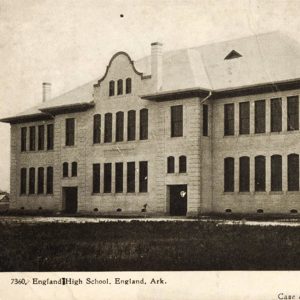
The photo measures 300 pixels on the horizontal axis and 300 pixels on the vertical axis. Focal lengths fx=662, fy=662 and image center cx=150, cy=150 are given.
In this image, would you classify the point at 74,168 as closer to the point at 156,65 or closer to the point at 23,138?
the point at 23,138

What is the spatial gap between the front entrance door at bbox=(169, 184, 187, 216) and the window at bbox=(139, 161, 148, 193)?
4.57 ft

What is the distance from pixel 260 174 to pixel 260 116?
237cm

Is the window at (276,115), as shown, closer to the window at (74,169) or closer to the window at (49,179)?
the window at (74,169)

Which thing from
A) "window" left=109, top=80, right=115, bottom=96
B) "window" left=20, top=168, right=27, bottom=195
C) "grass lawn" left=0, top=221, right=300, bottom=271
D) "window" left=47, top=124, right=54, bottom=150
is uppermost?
"window" left=109, top=80, right=115, bottom=96

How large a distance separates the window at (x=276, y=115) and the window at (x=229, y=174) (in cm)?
246

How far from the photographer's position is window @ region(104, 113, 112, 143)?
31.4 meters

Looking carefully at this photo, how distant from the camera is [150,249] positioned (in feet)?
43.5

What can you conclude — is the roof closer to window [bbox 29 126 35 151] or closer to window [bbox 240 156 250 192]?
window [bbox 240 156 250 192]

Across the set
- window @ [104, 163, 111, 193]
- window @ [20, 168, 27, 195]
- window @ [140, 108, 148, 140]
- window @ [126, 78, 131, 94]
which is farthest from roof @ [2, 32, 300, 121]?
window @ [20, 168, 27, 195]

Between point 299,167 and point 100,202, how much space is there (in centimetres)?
1022

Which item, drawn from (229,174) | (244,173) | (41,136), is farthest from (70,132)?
(244,173)

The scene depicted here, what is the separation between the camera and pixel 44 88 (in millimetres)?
34344

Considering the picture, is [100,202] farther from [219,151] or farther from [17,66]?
[17,66]

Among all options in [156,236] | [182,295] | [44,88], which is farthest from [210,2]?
[44,88]
